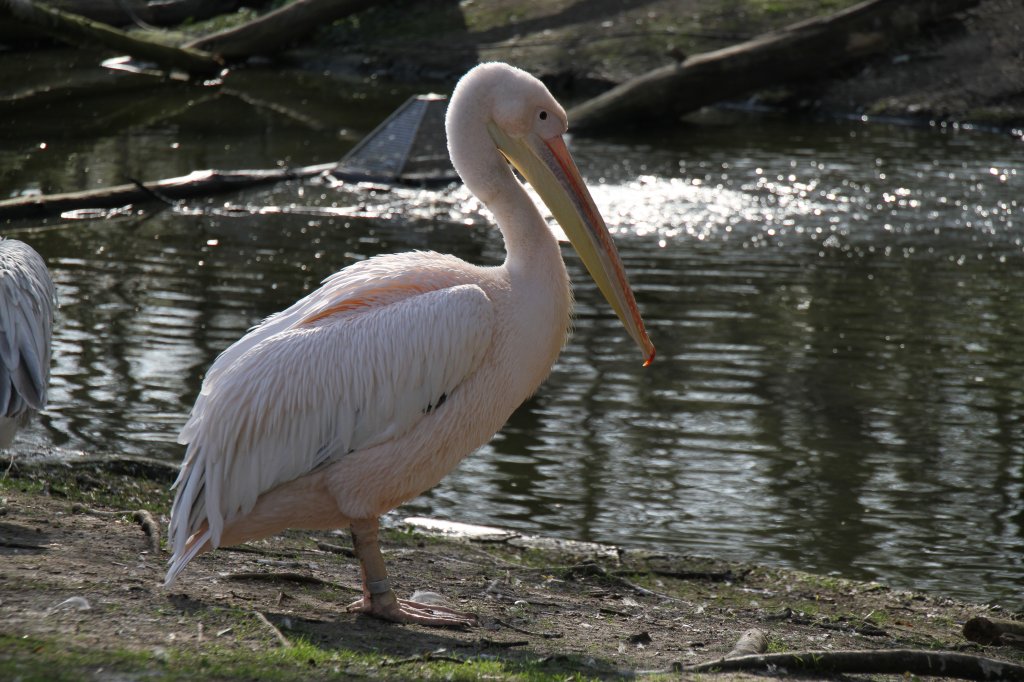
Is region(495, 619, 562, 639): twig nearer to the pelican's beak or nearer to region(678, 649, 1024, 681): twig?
region(678, 649, 1024, 681): twig

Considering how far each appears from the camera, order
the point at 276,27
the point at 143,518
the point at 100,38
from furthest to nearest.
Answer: the point at 276,27 → the point at 100,38 → the point at 143,518

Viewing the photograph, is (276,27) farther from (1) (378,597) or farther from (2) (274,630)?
(2) (274,630)

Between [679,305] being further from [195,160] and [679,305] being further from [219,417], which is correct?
[195,160]

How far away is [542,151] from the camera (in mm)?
3988

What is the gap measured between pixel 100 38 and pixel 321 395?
12.6 m

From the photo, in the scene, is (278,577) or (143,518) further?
(143,518)

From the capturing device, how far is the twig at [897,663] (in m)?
3.45

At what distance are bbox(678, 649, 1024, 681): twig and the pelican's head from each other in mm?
1000

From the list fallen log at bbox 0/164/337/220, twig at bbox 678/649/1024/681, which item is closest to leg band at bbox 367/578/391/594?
twig at bbox 678/649/1024/681

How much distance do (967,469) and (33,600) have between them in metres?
4.16

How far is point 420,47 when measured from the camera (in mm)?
18016

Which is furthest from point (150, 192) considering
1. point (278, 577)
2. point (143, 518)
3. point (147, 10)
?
point (147, 10)

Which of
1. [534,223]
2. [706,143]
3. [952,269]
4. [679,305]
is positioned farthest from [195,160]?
[534,223]

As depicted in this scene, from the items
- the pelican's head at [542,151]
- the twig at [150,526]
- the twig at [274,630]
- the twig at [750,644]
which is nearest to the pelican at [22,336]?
the twig at [150,526]
